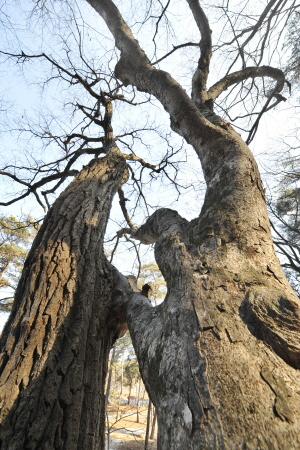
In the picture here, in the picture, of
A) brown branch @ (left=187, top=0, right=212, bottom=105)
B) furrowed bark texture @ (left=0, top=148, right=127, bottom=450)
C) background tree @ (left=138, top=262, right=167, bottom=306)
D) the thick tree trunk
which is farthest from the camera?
background tree @ (left=138, top=262, right=167, bottom=306)

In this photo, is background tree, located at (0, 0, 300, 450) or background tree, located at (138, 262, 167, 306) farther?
background tree, located at (138, 262, 167, 306)

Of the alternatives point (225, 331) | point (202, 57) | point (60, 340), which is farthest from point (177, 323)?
point (202, 57)

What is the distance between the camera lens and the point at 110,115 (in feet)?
13.9

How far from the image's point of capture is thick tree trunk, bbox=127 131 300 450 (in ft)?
1.79

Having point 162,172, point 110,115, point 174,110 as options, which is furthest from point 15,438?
point 162,172

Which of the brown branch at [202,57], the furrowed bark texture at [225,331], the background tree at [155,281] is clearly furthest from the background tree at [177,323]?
the background tree at [155,281]

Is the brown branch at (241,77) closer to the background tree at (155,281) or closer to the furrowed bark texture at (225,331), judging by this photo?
the furrowed bark texture at (225,331)

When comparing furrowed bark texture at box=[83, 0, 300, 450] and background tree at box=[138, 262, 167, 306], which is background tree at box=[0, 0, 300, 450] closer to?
furrowed bark texture at box=[83, 0, 300, 450]

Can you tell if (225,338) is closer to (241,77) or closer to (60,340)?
(60,340)

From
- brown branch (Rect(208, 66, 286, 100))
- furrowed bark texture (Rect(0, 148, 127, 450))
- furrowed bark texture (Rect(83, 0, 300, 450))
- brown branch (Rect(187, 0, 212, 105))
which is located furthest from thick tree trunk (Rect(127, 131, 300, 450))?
brown branch (Rect(208, 66, 286, 100))

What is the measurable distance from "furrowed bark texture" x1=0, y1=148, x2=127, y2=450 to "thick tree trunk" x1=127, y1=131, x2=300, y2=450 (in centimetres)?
31

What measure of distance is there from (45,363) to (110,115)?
4.05 m

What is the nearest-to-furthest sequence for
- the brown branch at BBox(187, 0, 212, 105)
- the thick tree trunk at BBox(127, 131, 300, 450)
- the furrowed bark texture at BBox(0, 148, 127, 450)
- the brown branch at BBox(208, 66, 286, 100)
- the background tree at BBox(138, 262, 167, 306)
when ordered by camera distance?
the thick tree trunk at BBox(127, 131, 300, 450), the furrowed bark texture at BBox(0, 148, 127, 450), the brown branch at BBox(187, 0, 212, 105), the brown branch at BBox(208, 66, 286, 100), the background tree at BBox(138, 262, 167, 306)

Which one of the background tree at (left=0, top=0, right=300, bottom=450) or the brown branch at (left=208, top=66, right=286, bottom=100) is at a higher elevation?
the brown branch at (left=208, top=66, right=286, bottom=100)
